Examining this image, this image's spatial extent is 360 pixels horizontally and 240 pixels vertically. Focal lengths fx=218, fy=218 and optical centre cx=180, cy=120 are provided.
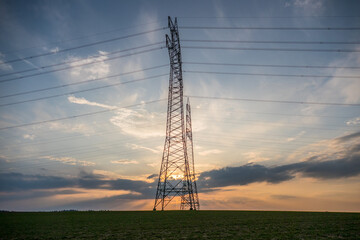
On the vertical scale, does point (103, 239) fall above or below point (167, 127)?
below

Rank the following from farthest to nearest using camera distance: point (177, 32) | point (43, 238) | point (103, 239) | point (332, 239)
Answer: point (177, 32)
point (43, 238)
point (103, 239)
point (332, 239)

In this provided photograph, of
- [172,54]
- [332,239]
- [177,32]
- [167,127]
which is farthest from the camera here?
[167,127]

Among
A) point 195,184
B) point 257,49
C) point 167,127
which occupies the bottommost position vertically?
point 195,184

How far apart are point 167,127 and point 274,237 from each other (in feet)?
92.6

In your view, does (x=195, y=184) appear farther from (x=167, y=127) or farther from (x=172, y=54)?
(x=172, y=54)

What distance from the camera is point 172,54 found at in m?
36.3

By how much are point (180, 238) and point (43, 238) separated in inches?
335

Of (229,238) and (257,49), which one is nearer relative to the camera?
(229,238)

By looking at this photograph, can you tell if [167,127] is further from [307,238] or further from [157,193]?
[307,238]

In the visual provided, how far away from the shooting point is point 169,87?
40.4 meters

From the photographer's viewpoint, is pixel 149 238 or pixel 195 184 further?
pixel 195 184

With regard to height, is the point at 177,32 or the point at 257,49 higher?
the point at 177,32

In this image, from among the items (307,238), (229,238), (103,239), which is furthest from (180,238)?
(307,238)

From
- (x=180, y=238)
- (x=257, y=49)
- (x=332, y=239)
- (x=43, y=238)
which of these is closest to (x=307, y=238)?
(x=332, y=239)
